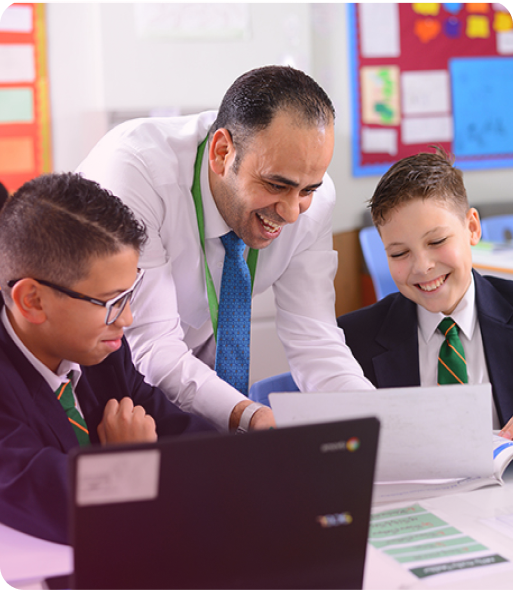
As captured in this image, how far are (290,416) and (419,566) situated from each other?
258mm

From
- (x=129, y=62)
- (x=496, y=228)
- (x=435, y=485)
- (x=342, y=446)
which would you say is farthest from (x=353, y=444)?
(x=496, y=228)

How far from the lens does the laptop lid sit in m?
0.93

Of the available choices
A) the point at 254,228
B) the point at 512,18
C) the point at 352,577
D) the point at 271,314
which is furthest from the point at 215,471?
the point at 512,18

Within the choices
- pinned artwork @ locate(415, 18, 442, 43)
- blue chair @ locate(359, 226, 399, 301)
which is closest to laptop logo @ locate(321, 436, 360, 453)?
blue chair @ locate(359, 226, 399, 301)

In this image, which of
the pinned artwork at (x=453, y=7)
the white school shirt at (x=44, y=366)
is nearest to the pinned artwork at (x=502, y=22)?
the pinned artwork at (x=453, y=7)

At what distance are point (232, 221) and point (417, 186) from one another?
45 centimetres

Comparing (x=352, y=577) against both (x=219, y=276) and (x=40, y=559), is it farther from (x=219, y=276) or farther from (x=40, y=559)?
(x=219, y=276)

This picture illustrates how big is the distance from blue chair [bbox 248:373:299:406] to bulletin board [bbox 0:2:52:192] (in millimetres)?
2089

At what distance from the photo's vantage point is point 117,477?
0.54 metres

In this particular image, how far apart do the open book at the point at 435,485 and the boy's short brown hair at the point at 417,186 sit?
688 millimetres

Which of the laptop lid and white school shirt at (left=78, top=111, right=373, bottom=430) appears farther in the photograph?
white school shirt at (left=78, top=111, right=373, bottom=430)

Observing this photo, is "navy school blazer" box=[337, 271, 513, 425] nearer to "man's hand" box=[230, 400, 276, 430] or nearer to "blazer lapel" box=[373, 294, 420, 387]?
"blazer lapel" box=[373, 294, 420, 387]

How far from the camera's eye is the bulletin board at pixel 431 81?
12.9 feet

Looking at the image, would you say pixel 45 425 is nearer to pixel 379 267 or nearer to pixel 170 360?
pixel 170 360
